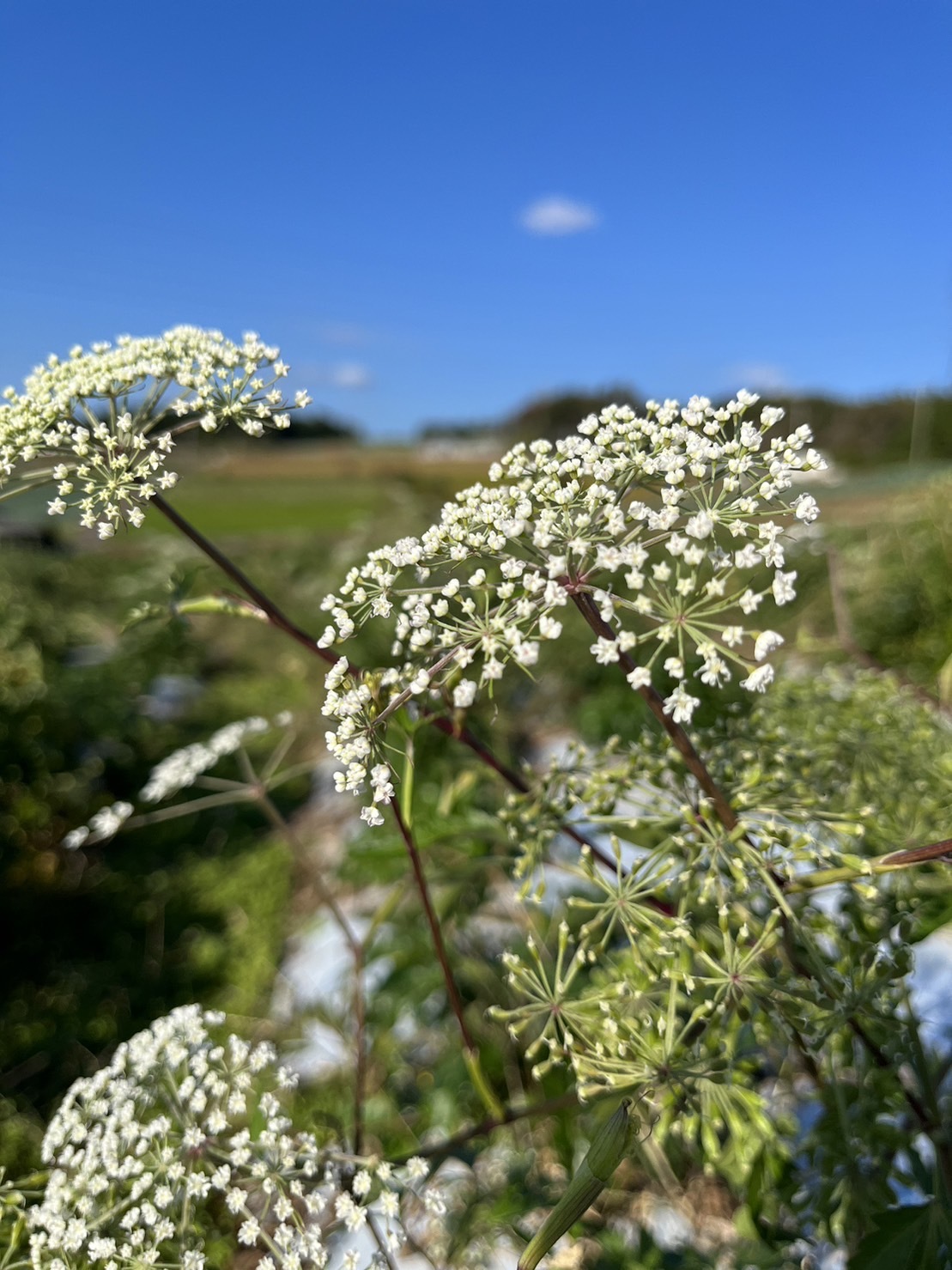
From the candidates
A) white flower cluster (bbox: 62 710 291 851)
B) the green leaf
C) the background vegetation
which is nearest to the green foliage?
the background vegetation

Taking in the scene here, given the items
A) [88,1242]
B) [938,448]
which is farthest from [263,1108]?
[938,448]

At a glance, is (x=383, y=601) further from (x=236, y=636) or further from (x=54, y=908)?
(x=236, y=636)

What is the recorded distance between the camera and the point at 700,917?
1.35m

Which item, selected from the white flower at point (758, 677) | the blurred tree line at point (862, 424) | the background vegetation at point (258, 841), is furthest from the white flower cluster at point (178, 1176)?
the blurred tree line at point (862, 424)

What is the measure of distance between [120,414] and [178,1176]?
110cm

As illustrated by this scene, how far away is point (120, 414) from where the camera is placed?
47.6 inches

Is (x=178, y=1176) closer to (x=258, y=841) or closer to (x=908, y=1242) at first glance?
(x=908, y=1242)

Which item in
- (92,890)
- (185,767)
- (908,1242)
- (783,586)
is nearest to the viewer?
(783,586)

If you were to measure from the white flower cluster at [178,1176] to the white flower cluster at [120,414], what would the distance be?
0.84 meters

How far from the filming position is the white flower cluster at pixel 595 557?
90 cm

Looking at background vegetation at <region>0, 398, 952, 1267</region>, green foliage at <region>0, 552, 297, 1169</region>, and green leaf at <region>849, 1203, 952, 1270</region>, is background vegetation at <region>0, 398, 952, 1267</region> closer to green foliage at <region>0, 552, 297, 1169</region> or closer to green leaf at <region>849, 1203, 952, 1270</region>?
green foliage at <region>0, 552, 297, 1169</region>

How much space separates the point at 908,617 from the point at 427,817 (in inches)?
180

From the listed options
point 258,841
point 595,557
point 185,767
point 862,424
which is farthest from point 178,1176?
point 862,424

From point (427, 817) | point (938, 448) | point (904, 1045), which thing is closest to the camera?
point (904, 1045)
